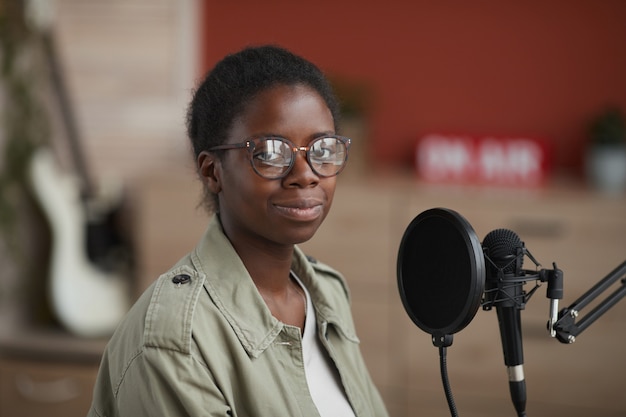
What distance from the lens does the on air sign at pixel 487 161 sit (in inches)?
119

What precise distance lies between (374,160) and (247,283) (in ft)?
7.30

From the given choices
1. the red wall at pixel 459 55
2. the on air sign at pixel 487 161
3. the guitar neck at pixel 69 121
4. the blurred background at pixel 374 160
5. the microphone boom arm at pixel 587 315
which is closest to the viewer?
the microphone boom arm at pixel 587 315

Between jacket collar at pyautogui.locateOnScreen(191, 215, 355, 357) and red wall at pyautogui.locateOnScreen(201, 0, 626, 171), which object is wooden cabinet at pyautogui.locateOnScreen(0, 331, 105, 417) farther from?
jacket collar at pyautogui.locateOnScreen(191, 215, 355, 357)

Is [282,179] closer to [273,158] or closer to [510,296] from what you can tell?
[273,158]

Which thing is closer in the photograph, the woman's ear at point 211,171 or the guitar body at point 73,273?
the woman's ear at point 211,171

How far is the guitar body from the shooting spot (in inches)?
125

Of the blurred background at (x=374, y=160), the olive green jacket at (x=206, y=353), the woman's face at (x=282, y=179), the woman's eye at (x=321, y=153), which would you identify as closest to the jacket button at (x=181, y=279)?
the olive green jacket at (x=206, y=353)

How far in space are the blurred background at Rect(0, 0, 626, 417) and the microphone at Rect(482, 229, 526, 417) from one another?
5.82 feet

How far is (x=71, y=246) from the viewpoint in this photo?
10.5 ft

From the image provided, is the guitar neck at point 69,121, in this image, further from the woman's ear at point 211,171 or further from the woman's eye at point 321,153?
the woman's eye at point 321,153

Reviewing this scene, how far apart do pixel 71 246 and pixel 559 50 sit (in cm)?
195

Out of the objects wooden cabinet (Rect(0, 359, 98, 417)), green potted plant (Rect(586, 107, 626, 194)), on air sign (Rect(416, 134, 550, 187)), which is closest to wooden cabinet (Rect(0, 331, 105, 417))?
wooden cabinet (Rect(0, 359, 98, 417))

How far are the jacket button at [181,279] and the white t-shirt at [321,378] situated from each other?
21cm

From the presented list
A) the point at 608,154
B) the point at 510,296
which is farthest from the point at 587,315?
the point at 608,154
